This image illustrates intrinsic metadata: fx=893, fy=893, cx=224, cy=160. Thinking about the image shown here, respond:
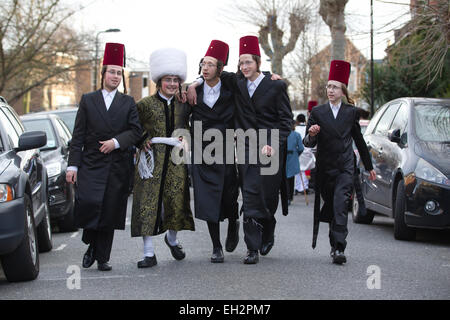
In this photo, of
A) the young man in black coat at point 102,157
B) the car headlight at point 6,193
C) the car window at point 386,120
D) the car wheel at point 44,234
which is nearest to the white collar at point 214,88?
the young man in black coat at point 102,157

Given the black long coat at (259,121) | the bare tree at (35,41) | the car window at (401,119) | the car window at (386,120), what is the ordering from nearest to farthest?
the black long coat at (259,121) → the car window at (401,119) → the car window at (386,120) → the bare tree at (35,41)

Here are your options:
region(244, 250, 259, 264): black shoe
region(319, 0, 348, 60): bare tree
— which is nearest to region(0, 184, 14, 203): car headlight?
region(244, 250, 259, 264): black shoe

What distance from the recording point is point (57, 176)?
12164mm

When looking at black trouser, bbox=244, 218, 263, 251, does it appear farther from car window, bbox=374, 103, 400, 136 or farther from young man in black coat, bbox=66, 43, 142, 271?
car window, bbox=374, 103, 400, 136

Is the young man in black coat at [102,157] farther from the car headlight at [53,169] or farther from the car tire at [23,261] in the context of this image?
the car headlight at [53,169]

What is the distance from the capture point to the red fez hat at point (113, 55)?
816 cm

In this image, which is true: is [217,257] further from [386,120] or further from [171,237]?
[386,120]

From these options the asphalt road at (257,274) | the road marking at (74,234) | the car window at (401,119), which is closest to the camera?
the asphalt road at (257,274)

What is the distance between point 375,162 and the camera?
1234 cm

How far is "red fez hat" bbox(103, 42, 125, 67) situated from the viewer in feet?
26.8

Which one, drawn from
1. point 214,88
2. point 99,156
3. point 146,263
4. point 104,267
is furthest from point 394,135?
point 104,267

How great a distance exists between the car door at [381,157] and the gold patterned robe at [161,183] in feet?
13.0
